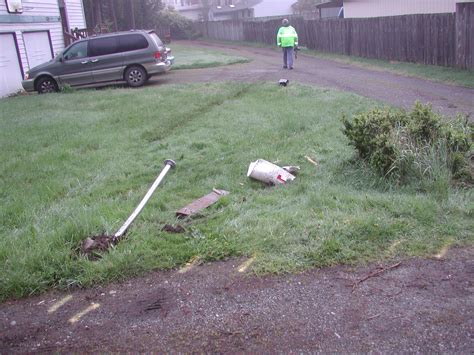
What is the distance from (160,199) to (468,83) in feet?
35.5

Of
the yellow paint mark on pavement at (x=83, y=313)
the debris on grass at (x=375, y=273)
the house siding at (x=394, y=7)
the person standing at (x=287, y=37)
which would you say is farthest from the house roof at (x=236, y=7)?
the yellow paint mark on pavement at (x=83, y=313)

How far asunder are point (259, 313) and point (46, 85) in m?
14.6

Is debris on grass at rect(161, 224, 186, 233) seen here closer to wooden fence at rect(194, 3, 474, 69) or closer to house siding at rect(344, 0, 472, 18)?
wooden fence at rect(194, 3, 474, 69)

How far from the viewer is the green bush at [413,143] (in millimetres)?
5391

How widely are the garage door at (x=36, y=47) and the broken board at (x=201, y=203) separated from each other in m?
15.2

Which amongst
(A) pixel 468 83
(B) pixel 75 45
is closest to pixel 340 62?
(A) pixel 468 83

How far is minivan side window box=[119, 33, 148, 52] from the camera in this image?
1597 centimetres

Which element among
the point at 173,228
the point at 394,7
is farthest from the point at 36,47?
the point at 173,228

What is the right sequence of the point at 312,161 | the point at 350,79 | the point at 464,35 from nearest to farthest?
1. the point at 312,161
2. the point at 464,35
3. the point at 350,79

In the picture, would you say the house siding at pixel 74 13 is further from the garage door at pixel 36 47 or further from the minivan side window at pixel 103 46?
the minivan side window at pixel 103 46

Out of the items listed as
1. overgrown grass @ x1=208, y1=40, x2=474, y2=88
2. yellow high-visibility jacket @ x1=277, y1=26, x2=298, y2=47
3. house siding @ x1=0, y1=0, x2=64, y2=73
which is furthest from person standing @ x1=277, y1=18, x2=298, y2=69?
house siding @ x1=0, y1=0, x2=64, y2=73

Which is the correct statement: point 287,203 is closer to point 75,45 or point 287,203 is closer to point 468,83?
point 468,83

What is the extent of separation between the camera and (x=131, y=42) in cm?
1598

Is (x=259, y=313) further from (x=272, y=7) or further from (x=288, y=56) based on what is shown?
(x=272, y=7)
